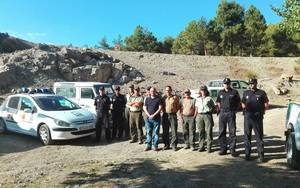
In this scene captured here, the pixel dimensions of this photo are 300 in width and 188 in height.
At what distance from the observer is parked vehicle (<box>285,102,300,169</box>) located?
8.44 metres

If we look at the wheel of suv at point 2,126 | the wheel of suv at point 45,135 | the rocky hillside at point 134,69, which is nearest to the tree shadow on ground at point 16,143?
the wheel of suv at point 2,126

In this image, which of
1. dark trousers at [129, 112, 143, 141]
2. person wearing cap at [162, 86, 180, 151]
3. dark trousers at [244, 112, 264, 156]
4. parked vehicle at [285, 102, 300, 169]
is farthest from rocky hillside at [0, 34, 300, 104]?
parked vehicle at [285, 102, 300, 169]

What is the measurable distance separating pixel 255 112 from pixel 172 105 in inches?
103

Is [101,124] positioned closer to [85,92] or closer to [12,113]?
[12,113]

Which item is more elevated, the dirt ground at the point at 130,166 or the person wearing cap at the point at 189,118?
the person wearing cap at the point at 189,118

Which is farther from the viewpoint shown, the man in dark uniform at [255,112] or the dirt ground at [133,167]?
the man in dark uniform at [255,112]

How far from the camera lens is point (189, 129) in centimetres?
1157

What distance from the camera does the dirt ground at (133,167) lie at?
324 inches

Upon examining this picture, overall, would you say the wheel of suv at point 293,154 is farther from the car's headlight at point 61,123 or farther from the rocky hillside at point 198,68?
the rocky hillside at point 198,68

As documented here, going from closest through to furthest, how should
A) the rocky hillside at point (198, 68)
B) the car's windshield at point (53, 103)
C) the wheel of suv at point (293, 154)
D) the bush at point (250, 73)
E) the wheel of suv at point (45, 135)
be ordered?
the wheel of suv at point (293, 154) < the wheel of suv at point (45, 135) < the car's windshield at point (53, 103) < the rocky hillside at point (198, 68) < the bush at point (250, 73)

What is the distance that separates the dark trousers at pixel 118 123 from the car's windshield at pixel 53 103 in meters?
1.52

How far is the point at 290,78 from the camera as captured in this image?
35094mm

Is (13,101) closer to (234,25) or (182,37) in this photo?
(234,25)

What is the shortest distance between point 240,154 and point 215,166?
4.72 ft
